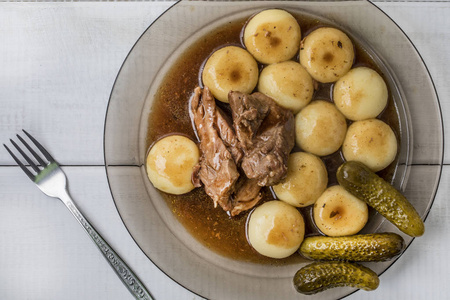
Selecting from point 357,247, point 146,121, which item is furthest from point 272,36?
point 357,247

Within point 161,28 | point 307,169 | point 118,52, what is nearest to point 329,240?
point 307,169

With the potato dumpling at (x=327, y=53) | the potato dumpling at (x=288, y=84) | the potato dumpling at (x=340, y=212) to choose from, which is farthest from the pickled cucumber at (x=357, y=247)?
the potato dumpling at (x=327, y=53)

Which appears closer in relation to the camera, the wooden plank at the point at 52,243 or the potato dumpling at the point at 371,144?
the potato dumpling at the point at 371,144

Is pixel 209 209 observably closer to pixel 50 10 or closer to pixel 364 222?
pixel 364 222

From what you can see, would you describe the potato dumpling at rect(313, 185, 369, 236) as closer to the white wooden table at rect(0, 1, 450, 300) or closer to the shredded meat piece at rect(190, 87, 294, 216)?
the shredded meat piece at rect(190, 87, 294, 216)

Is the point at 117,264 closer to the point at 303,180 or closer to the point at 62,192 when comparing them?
the point at 62,192

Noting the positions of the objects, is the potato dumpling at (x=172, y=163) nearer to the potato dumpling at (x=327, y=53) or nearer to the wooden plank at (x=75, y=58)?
the wooden plank at (x=75, y=58)

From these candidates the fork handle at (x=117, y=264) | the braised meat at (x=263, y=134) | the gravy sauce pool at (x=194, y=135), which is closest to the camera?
the braised meat at (x=263, y=134)
